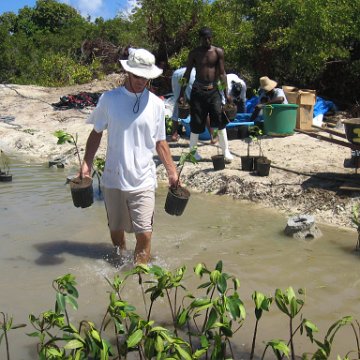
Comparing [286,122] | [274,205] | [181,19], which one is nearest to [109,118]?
[274,205]

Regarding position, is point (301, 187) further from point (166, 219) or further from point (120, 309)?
point (120, 309)

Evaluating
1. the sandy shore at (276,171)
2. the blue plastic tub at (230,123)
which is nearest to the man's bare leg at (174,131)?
the sandy shore at (276,171)

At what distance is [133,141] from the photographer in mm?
4016

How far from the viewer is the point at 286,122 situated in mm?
8805

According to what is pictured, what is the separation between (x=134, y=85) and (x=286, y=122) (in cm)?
525

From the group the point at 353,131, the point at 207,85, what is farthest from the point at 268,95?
the point at 353,131

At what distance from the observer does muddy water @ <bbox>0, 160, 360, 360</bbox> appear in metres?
3.84

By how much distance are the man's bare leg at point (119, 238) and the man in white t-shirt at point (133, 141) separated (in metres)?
0.27

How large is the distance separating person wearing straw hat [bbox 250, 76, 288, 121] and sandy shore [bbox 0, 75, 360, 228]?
0.60m

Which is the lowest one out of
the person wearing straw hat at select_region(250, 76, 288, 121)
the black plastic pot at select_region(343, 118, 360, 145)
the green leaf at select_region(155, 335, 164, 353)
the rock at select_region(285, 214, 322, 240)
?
the rock at select_region(285, 214, 322, 240)

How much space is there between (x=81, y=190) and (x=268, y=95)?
18.9ft

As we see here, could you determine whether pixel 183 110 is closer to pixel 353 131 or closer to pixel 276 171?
pixel 276 171

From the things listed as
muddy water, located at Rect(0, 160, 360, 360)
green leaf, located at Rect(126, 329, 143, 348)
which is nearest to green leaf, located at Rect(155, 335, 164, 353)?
green leaf, located at Rect(126, 329, 143, 348)

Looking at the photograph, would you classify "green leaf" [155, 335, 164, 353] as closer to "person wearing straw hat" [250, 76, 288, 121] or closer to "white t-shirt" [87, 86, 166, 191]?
"white t-shirt" [87, 86, 166, 191]
